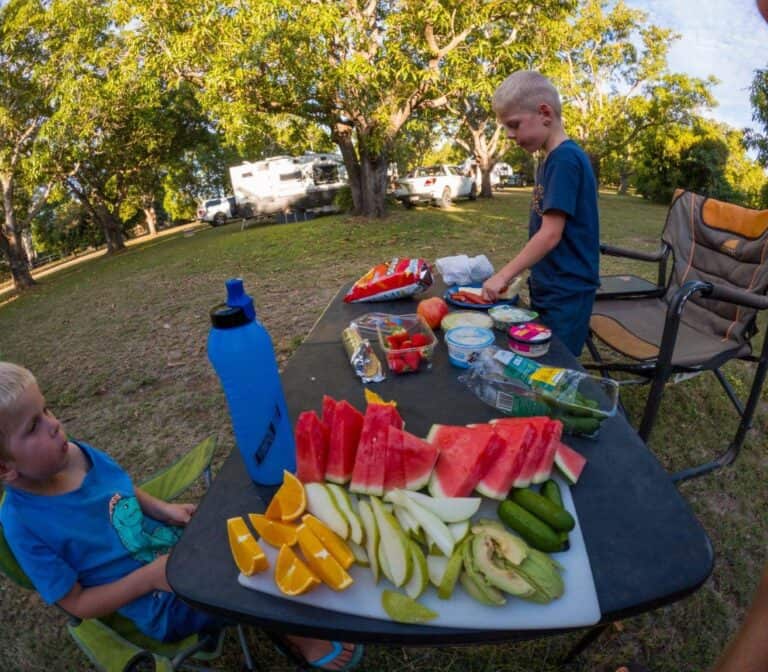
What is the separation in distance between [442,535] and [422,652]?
1.41 metres

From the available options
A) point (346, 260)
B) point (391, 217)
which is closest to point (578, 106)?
A: point (391, 217)

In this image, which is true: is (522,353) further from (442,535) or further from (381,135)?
(381,135)

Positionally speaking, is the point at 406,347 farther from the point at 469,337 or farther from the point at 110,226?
the point at 110,226

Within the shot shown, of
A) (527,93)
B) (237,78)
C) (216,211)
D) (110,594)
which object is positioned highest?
(237,78)

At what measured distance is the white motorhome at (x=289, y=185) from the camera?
813 inches

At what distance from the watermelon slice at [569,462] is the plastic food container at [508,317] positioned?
99cm

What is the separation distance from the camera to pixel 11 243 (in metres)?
14.0

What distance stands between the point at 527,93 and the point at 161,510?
8.86ft

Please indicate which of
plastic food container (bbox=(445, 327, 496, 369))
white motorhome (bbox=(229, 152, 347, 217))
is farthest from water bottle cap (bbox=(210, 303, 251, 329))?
white motorhome (bbox=(229, 152, 347, 217))

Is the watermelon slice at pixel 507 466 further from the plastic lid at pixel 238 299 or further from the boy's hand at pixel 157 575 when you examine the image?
the boy's hand at pixel 157 575

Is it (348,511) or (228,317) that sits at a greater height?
(228,317)

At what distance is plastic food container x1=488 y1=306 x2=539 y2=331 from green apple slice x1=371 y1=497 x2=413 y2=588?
1411mm

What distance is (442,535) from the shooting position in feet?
3.53

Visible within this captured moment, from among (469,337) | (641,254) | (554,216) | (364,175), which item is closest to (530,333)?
(469,337)
